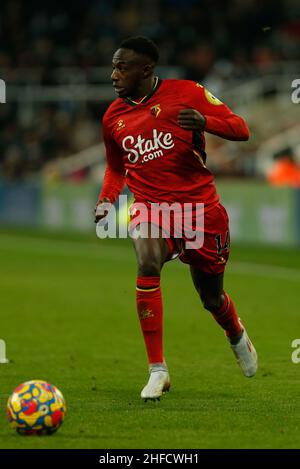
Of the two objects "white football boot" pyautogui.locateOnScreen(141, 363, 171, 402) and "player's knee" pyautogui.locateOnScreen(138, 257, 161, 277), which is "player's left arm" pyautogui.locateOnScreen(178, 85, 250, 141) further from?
"white football boot" pyautogui.locateOnScreen(141, 363, 171, 402)

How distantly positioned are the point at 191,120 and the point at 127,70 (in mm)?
661

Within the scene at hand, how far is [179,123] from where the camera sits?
737cm

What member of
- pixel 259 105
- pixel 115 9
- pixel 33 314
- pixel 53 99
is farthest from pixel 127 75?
pixel 115 9

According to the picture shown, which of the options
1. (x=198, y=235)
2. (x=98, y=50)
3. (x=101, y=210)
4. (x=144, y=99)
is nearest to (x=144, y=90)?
(x=144, y=99)

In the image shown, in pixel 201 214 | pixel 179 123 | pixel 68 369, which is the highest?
pixel 179 123

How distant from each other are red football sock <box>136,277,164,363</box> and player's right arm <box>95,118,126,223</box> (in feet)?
2.28

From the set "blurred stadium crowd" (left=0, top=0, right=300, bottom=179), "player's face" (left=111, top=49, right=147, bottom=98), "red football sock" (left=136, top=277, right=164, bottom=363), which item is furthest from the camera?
"blurred stadium crowd" (left=0, top=0, right=300, bottom=179)

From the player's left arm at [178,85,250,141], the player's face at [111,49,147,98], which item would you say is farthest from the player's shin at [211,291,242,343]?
the player's face at [111,49,147,98]

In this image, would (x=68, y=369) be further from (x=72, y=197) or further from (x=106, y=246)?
(x=72, y=197)

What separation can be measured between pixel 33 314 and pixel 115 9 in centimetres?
2314

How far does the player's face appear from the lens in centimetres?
765

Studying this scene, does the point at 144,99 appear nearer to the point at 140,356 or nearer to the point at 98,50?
the point at 140,356

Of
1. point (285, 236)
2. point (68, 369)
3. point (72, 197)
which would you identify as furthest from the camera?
point (72, 197)

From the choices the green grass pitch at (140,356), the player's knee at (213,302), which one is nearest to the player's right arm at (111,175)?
the player's knee at (213,302)
